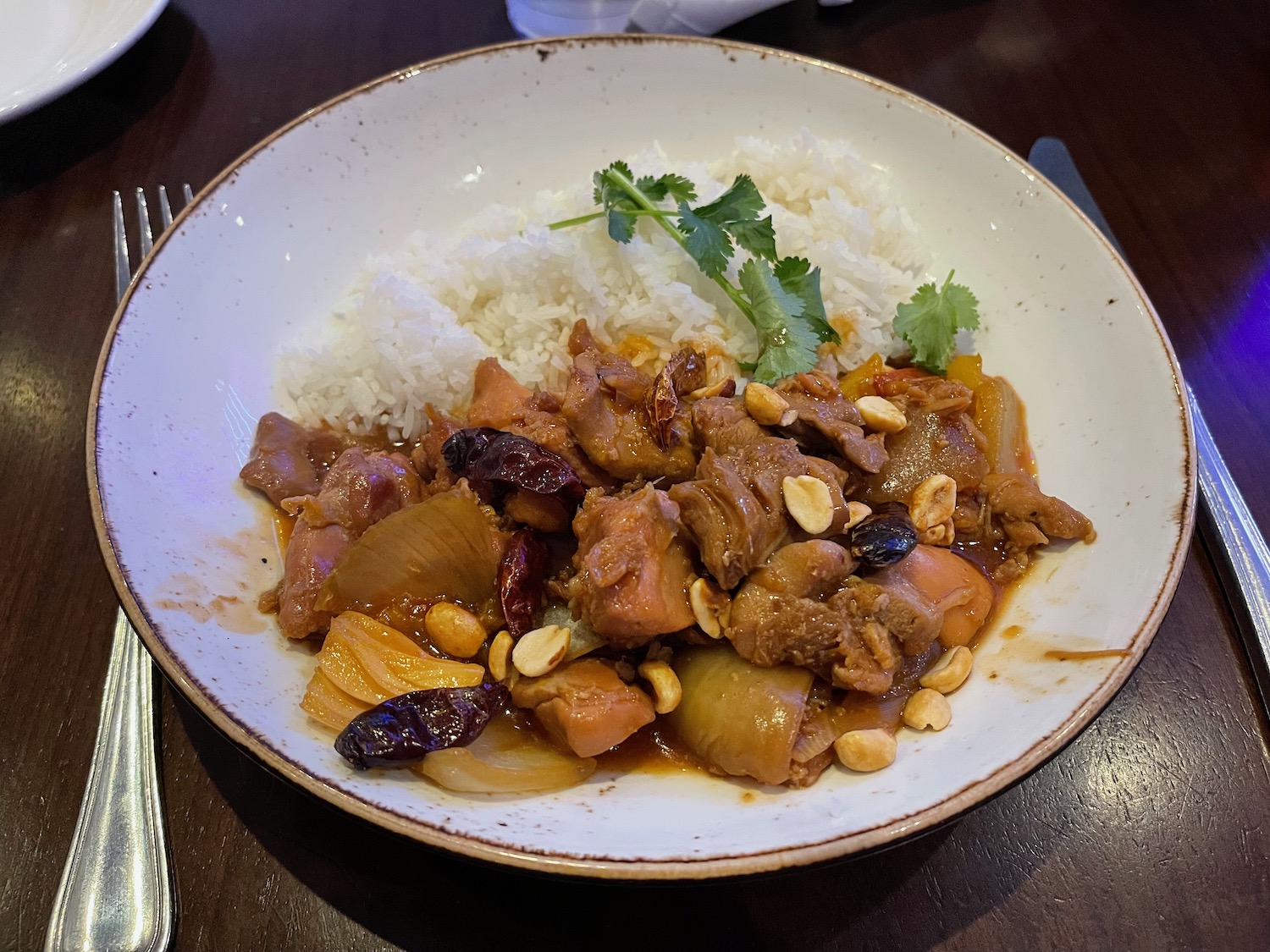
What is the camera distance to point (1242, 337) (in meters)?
3.68

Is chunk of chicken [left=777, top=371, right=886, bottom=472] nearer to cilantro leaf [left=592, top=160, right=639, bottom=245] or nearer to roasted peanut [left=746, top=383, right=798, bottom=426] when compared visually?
roasted peanut [left=746, top=383, right=798, bottom=426]

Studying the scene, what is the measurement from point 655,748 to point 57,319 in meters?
3.37

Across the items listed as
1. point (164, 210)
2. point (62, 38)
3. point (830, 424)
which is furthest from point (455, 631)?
point (62, 38)

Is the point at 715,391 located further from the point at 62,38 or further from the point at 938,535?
the point at 62,38

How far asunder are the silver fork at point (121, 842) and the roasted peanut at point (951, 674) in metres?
2.24

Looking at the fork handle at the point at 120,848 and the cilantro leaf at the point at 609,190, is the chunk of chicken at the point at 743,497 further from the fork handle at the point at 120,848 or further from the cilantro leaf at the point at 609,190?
the fork handle at the point at 120,848

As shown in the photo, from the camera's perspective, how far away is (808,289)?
3086 mm

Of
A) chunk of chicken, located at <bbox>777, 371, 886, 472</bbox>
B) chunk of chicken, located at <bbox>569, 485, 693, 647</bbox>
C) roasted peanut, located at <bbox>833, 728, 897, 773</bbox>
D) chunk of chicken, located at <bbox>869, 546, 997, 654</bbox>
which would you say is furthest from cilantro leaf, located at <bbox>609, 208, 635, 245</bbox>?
roasted peanut, located at <bbox>833, 728, 897, 773</bbox>

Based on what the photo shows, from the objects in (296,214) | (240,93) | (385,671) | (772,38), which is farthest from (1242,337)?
(240,93)

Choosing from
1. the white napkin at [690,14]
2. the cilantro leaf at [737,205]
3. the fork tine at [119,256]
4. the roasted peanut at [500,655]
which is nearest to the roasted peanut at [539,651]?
the roasted peanut at [500,655]

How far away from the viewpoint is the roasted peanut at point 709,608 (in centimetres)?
219

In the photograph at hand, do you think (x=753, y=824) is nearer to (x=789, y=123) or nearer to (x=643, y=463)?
(x=643, y=463)

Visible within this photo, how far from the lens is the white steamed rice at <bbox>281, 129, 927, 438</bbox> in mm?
3117

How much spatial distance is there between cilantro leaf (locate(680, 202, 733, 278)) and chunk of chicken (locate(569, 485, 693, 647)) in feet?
4.23
